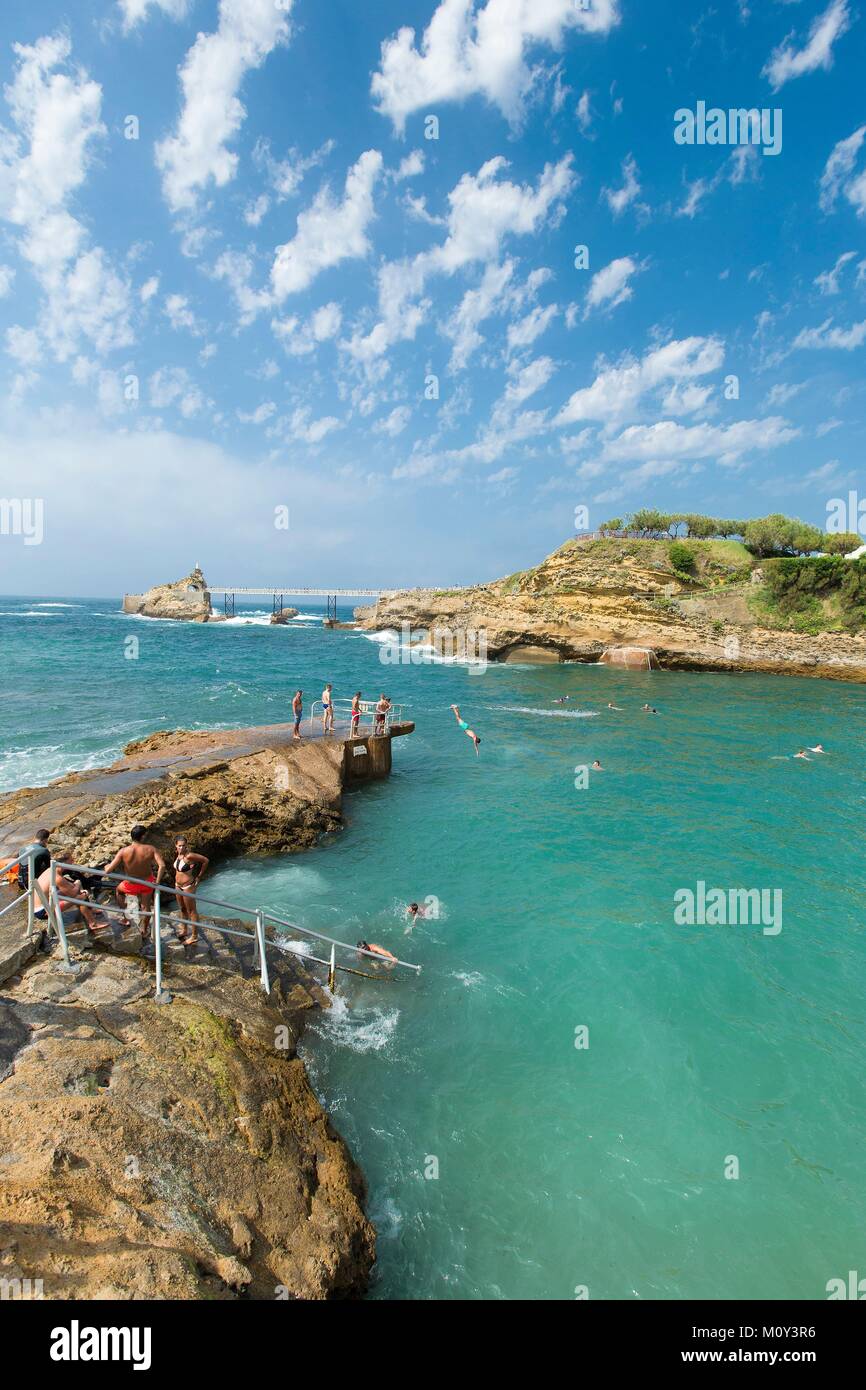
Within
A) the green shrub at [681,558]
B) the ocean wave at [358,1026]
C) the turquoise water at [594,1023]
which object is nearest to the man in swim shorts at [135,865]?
the ocean wave at [358,1026]

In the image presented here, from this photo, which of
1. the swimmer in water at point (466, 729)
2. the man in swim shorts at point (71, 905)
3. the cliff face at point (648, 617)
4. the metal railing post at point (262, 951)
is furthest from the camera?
the cliff face at point (648, 617)

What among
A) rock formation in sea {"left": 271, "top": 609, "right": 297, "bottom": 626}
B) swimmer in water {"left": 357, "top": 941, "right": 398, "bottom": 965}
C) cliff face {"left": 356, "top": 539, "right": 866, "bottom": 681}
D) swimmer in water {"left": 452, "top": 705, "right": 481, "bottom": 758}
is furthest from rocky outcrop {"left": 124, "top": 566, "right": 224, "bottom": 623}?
swimmer in water {"left": 357, "top": 941, "right": 398, "bottom": 965}

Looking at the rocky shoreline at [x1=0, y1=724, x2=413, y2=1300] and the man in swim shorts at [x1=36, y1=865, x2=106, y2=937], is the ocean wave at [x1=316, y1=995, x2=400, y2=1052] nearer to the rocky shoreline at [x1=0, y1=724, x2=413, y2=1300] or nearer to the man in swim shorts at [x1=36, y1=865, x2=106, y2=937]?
the rocky shoreline at [x1=0, y1=724, x2=413, y2=1300]

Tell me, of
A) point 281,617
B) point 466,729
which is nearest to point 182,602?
point 281,617

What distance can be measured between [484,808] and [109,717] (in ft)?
69.1

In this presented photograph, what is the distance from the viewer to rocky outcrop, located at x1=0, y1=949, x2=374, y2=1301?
4.08m

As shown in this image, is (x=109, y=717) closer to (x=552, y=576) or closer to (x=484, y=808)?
(x=484, y=808)

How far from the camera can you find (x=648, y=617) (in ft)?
172

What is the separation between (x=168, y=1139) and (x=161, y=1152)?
0.14 metres

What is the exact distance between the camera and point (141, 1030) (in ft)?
20.7

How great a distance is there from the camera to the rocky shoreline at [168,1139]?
13.5 ft

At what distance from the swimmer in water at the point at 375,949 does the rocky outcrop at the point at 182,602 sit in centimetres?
11453

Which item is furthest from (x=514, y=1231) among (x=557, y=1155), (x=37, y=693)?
(x=37, y=693)

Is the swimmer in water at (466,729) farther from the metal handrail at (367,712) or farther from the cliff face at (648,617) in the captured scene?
the cliff face at (648,617)
